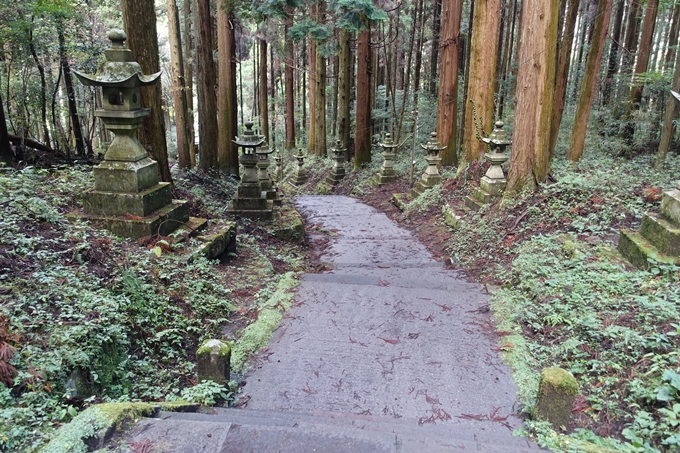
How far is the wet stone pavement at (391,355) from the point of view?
3203mm

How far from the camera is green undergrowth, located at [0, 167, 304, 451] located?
2.51 m

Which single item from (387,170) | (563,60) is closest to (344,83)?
(387,170)

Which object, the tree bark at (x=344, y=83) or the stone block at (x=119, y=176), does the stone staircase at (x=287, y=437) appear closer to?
the stone block at (x=119, y=176)

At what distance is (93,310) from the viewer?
129 inches

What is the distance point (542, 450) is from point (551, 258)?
3440 mm

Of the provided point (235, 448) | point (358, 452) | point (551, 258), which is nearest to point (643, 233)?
point (551, 258)

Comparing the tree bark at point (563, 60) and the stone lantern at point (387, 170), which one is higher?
A: the tree bark at point (563, 60)

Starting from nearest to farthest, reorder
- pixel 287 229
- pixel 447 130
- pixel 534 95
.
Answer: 1. pixel 534 95
2. pixel 287 229
3. pixel 447 130

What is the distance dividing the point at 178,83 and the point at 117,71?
1101 centimetres

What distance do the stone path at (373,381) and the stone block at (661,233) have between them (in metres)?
1.85

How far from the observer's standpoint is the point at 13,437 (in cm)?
204

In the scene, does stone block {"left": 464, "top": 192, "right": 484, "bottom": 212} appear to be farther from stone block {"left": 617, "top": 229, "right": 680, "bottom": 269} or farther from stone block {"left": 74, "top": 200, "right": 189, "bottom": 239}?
stone block {"left": 74, "top": 200, "right": 189, "bottom": 239}

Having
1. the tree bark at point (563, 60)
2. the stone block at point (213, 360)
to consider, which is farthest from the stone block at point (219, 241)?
the tree bark at point (563, 60)

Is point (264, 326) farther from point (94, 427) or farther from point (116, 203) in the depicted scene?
point (116, 203)
